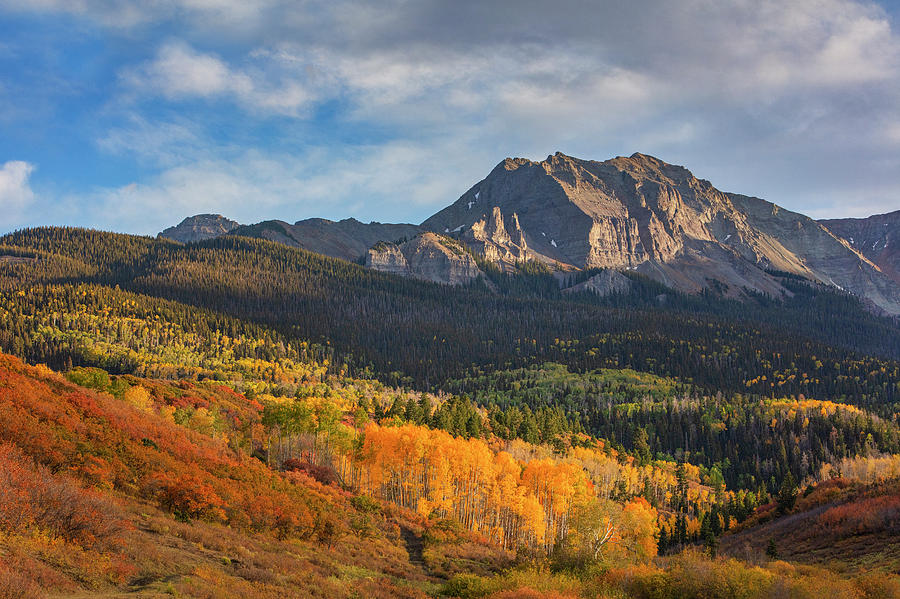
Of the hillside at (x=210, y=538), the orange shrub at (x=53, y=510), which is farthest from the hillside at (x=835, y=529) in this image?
the orange shrub at (x=53, y=510)

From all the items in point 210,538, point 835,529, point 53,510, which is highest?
point 53,510

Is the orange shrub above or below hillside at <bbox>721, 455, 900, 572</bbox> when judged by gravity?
above

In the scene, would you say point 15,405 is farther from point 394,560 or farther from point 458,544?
point 458,544

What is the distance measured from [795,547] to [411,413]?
73202 millimetres

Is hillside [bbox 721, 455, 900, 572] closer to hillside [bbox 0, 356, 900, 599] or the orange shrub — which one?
hillside [bbox 0, 356, 900, 599]

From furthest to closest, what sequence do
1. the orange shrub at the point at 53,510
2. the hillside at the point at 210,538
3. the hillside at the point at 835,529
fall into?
the hillside at the point at 835,529
the hillside at the point at 210,538
the orange shrub at the point at 53,510

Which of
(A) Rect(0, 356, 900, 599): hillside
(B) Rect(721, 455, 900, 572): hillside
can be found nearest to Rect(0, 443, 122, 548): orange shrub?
(A) Rect(0, 356, 900, 599): hillside

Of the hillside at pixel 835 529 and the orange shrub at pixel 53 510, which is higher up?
the orange shrub at pixel 53 510

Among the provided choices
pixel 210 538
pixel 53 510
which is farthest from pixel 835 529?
pixel 53 510

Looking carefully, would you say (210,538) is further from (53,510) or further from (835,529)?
(835,529)

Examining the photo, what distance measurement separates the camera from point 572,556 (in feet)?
163

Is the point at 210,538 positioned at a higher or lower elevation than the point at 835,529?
higher

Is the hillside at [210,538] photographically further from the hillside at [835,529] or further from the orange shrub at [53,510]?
the hillside at [835,529]

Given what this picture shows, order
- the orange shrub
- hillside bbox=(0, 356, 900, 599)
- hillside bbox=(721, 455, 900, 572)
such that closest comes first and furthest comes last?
1. the orange shrub
2. hillside bbox=(0, 356, 900, 599)
3. hillside bbox=(721, 455, 900, 572)
